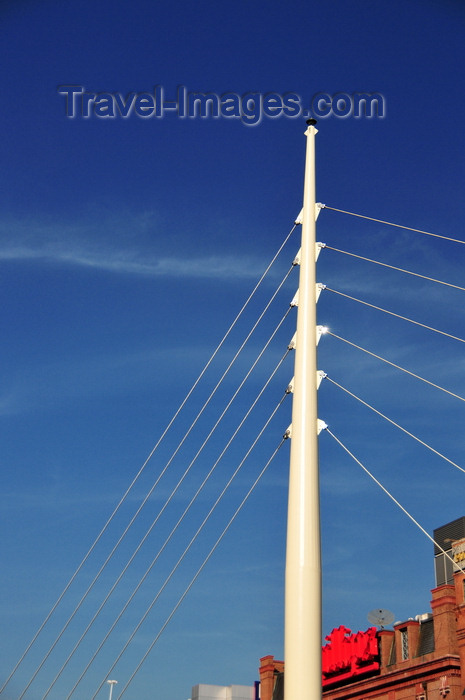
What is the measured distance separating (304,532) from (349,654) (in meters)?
46.4

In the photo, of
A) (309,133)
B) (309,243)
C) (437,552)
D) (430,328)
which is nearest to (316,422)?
(309,243)

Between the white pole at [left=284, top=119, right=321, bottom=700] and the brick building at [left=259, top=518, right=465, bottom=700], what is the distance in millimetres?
33822

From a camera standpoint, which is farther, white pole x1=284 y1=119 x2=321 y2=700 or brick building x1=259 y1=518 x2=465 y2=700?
brick building x1=259 y1=518 x2=465 y2=700

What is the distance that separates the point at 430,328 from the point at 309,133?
21.3 feet

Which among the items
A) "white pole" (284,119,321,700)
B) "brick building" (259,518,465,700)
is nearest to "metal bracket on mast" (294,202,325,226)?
"white pole" (284,119,321,700)

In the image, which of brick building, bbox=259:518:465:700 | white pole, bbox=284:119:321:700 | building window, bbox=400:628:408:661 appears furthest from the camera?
building window, bbox=400:628:408:661

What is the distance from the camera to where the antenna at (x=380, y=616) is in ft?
180

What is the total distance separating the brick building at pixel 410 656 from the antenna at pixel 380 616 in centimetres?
60

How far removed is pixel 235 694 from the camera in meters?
97.2

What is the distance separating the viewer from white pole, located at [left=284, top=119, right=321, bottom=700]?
42.1 ft

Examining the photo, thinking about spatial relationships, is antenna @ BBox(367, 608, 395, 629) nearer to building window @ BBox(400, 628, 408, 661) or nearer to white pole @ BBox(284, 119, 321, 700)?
building window @ BBox(400, 628, 408, 661)

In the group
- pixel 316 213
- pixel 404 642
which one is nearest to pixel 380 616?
pixel 404 642

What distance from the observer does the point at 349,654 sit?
56375 mm

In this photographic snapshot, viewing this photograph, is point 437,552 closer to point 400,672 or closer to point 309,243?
point 400,672
